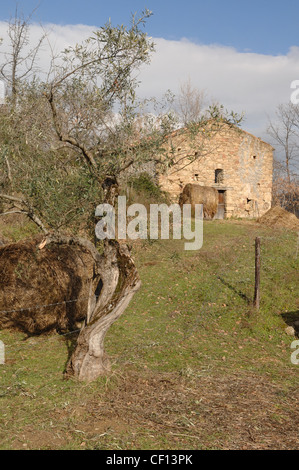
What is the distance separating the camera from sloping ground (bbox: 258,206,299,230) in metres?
24.3

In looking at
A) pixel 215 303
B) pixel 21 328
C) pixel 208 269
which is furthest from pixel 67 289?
pixel 208 269

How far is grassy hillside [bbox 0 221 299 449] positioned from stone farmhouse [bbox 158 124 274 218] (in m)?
14.5

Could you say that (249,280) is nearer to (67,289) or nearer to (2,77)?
(67,289)

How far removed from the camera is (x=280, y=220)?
81.5ft

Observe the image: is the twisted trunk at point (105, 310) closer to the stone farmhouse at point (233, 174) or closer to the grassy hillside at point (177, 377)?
the grassy hillside at point (177, 377)

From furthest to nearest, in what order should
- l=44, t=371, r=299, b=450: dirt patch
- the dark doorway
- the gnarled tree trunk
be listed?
the dark doorway, the gnarled tree trunk, l=44, t=371, r=299, b=450: dirt patch

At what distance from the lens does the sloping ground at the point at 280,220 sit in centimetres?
2431

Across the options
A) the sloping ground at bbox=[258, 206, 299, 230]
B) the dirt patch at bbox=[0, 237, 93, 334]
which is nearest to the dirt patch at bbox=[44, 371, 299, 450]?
the dirt patch at bbox=[0, 237, 93, 334]

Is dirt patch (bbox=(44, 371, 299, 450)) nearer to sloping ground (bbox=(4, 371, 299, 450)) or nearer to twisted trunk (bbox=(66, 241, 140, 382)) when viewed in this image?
sloping ground (bbox=(4, 371, 299, 450))

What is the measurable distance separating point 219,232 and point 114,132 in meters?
13.6

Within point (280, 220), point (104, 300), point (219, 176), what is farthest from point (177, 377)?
point (219, 176)

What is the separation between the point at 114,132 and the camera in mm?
8328

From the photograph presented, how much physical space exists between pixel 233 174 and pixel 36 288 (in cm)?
2233

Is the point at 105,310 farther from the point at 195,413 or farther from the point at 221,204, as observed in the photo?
the point at 221,204
